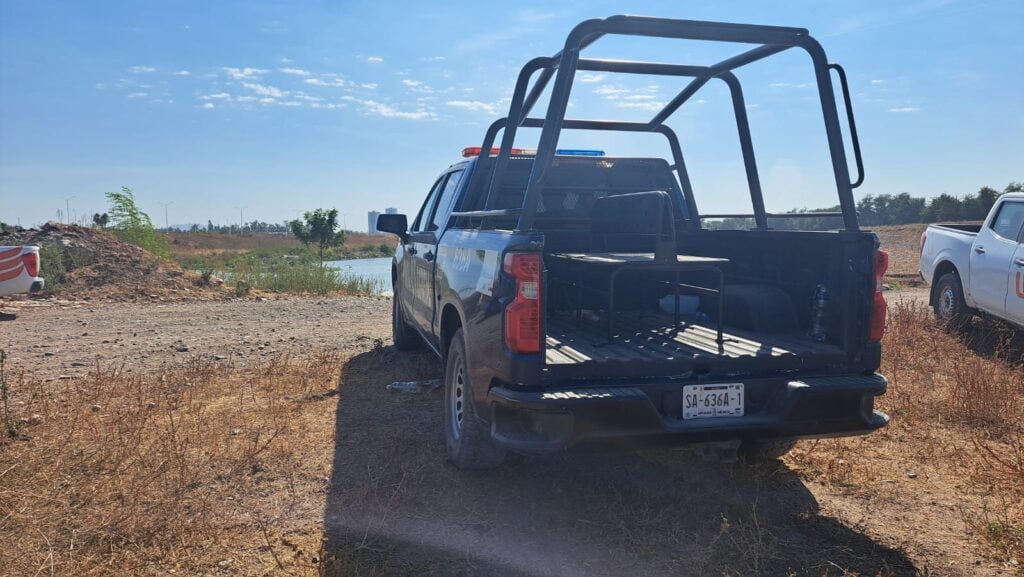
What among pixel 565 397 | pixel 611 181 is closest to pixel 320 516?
pixel 565 397

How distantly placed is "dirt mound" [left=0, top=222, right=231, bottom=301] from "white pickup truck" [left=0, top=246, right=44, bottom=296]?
66.9 inches

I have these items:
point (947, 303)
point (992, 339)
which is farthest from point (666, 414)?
point (947, 303)

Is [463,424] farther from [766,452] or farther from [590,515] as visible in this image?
[766,452]

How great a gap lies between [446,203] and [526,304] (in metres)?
2.57

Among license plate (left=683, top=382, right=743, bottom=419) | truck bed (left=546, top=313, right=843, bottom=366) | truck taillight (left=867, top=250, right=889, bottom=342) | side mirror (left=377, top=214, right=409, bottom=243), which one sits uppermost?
side mirror (left=377, top=214, right=409, bottom=243)

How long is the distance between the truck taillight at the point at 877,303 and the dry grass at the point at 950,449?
0.99m

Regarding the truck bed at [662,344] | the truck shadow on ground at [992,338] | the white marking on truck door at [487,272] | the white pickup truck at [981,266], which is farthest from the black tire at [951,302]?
the white marking on truck door at [487,272]

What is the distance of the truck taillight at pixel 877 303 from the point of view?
3588 millimetres

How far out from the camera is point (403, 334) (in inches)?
297

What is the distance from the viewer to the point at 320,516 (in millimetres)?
3662

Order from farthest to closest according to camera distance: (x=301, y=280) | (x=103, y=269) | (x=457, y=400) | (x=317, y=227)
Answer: (x=317, y=227)
(x=301, y=280)
(x=103, y=269)
(x=457, y=400)

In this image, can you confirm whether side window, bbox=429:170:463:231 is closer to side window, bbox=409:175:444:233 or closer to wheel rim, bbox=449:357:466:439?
side window, bbox=409:175:444:233

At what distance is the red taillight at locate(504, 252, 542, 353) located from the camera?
3.24 m

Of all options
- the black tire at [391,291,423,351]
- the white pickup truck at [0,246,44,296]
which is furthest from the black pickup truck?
the white pickup truck at [0,246,44,296]
